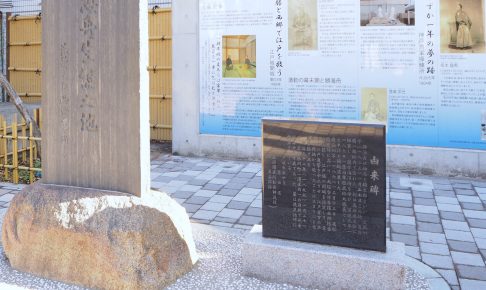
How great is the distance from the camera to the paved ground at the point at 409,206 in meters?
4.49

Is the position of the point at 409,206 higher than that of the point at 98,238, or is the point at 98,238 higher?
the point at 98,238

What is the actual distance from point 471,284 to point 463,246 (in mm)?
925

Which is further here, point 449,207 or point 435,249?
point 449,207

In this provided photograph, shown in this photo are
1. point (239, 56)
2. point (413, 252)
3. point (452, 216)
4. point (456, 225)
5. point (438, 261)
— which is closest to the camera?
point (438, 261)

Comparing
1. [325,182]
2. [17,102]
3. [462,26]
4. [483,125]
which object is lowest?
[325,182]

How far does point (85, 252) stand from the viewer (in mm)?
3781

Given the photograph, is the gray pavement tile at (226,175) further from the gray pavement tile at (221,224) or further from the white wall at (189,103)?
the gray pavement tile at (221,224)

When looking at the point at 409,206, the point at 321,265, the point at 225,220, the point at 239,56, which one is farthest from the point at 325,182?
the point at 239,56

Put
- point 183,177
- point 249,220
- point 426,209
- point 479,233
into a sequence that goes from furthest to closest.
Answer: point 183,177, point 426,209, point 249,220, point 479,233

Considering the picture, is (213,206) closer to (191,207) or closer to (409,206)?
(191,207)

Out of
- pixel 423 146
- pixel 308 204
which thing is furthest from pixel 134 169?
pixel 423 146

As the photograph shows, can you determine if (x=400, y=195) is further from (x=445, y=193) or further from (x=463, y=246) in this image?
(x=463, y=246)

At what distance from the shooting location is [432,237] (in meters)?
5.00

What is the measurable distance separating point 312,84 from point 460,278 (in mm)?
4546
